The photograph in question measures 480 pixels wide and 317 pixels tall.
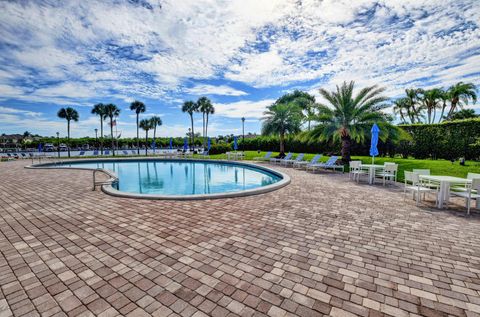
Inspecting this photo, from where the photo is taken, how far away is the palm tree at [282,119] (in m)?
23.9

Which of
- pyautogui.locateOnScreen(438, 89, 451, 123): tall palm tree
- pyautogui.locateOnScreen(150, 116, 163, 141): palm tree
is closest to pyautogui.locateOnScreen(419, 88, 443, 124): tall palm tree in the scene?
pyautogui.locateOnScreen(438, 89, 451, 123): tall palm tree

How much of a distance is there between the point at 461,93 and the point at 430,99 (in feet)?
16.0

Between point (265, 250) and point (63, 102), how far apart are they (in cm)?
4688

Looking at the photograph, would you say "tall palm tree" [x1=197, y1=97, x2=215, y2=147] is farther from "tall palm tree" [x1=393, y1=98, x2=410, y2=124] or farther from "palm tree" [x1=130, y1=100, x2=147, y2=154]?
"tall palm tree" [x1=393, y1=98, x2=410, y2=124]

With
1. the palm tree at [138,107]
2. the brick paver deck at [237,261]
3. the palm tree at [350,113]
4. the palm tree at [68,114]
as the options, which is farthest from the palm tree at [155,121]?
the brick paver deck at [237,261]

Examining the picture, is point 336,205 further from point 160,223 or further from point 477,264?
point 160,223

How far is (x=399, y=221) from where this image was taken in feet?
17.6

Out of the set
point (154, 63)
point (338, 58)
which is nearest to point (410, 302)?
point (338, 58)

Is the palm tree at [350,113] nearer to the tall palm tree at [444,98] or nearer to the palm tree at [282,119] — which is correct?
the palm tree at [282,119]

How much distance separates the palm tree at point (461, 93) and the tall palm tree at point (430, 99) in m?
2.35

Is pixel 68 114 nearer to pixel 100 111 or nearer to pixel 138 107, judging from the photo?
pixel 100 111

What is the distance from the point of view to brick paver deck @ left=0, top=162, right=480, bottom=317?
252 centimetres

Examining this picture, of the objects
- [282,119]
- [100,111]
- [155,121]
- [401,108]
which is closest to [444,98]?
[401,108]

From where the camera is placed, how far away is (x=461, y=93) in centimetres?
3109
